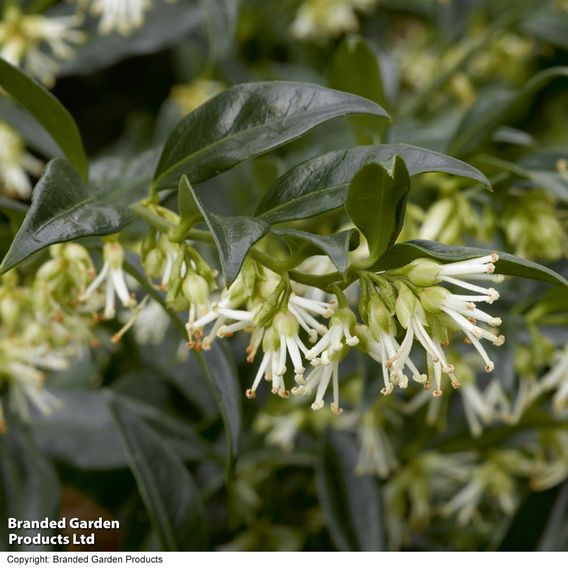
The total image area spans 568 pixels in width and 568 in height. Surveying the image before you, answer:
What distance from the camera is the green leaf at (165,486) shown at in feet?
2.82

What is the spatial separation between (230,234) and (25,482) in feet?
1.71

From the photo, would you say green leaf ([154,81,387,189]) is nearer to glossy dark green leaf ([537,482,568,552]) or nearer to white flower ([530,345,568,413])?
white flower ([530,345,568,413])

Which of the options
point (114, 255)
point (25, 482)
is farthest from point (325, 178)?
point (25, 482)

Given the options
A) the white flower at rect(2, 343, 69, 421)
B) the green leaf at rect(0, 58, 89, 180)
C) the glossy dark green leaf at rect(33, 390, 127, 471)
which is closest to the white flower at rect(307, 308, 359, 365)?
the green leaf at rect(0, 58, 89, 180)

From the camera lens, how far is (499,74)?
147 centimetres

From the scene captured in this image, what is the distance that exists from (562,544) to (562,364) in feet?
0.95

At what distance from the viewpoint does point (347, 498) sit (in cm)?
102

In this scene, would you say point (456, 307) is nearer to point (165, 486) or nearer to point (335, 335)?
point (335, 335)

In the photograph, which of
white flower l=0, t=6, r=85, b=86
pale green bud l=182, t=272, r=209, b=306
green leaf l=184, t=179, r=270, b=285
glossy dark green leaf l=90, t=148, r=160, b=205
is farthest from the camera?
white flower l=0, t=6, r=85, b=86

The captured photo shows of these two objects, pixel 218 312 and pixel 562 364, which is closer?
pixel 218 312

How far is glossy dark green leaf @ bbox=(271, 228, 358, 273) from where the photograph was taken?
0.53 m

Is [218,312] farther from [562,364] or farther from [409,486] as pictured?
[409,486]

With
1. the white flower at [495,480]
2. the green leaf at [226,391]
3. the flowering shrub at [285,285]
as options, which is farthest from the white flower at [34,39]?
the white flower at [495,480]
